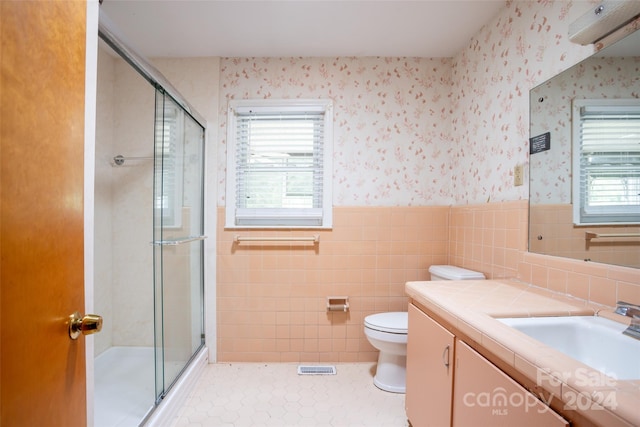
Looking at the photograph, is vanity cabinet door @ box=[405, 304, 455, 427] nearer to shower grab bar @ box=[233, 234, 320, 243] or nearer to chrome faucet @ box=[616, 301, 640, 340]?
chrome faucet @ box=[616, 301, 640, 340]

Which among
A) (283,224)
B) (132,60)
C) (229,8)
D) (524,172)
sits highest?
(229,8)

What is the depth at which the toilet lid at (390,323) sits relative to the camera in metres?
1.77

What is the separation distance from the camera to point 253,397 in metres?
1.77

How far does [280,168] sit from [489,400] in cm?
188

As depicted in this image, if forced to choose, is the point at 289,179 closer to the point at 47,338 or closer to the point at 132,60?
the point at 132,60

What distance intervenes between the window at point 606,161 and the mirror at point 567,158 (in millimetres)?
28

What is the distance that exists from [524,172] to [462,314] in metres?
0.96

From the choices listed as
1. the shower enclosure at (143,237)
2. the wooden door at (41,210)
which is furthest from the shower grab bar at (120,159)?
the wooden door at (41,210)

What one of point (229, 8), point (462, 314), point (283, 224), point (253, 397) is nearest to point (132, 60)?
point (229, 8)

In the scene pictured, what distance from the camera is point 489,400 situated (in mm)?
851

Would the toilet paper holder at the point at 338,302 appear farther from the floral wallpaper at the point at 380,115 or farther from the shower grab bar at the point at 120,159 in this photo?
the shower grab bar at the point at 120,159

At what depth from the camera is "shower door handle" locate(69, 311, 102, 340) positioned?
67 cm

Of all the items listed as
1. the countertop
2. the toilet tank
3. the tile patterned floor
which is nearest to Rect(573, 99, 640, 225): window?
the countertop

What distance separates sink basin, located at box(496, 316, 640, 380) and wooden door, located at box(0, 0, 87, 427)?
1.27m
